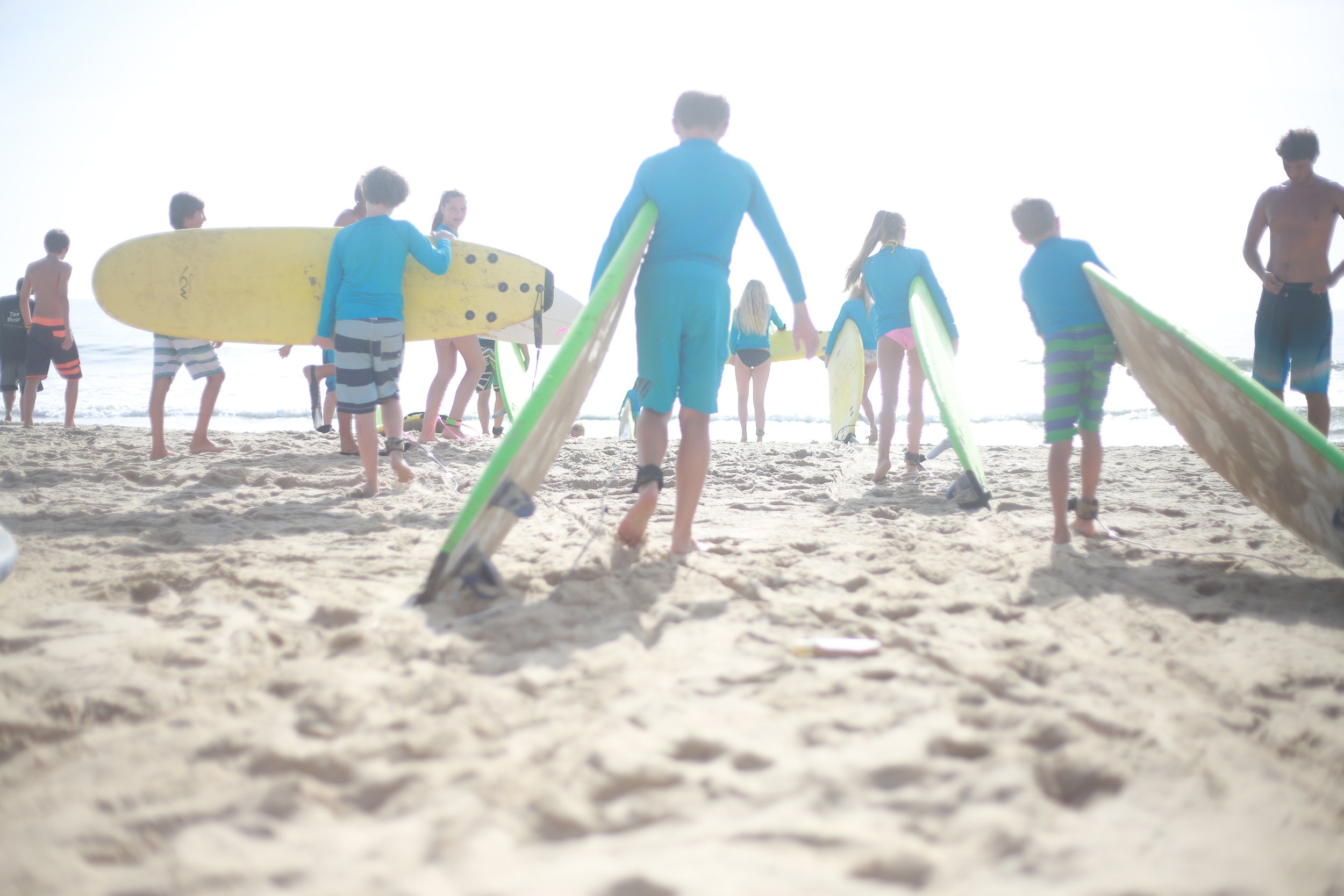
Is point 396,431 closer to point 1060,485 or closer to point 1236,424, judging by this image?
point 1060,485

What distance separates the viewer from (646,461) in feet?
8.98

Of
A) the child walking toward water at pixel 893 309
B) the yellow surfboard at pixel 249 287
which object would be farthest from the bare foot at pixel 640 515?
the yellow surfboard at pixel 249 287

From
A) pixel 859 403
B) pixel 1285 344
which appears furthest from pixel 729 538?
pixel 859 403

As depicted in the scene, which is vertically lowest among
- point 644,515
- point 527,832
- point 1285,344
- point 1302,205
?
point 527,832

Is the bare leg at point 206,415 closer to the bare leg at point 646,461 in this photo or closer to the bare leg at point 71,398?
the bare leg at point 646,461

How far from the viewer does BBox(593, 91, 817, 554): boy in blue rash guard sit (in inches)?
105

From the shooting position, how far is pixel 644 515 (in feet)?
8.75

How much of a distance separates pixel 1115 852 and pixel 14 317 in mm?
10221

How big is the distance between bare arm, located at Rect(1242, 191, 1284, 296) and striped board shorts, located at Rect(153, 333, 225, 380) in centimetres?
603

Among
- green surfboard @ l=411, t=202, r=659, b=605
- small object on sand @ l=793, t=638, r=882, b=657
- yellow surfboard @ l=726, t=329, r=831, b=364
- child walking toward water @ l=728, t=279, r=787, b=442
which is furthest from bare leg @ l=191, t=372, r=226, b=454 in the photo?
yellow surfboard @ l=726, t=329, r=831, b=364

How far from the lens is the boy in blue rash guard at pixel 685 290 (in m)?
2.66

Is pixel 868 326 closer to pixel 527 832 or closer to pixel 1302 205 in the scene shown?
pixel 1302 205

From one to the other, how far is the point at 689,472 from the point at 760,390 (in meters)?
5.70

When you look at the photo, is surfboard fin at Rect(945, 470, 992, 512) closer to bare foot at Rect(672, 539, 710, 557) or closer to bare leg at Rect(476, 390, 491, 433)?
bare foot at Rect(672, 539, 710, 557)
